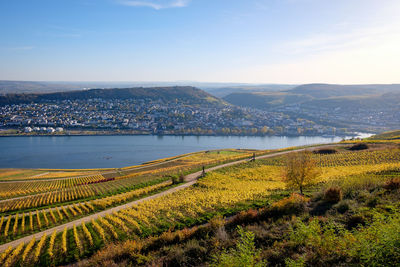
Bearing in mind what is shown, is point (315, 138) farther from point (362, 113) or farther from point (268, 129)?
point (362, 113)

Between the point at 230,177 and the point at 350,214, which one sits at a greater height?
the point at 350,214

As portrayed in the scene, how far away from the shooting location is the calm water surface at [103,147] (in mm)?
82375

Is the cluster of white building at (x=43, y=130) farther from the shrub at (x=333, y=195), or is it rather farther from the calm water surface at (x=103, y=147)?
the shrub at (x=333, y=195)

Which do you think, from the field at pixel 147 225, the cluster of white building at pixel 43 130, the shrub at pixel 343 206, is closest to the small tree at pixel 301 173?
the field at pixel 147 225

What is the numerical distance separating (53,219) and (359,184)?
83.3 ft

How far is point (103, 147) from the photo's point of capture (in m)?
108

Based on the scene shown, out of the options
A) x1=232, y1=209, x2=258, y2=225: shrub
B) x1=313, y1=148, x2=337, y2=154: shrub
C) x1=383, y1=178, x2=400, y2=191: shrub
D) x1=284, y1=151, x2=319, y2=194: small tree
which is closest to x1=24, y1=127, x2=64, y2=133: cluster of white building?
x1=313, y1=148, x2=337, y2=154: shrub

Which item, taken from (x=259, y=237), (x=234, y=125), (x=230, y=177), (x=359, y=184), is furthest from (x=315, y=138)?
(x=259, y=237)

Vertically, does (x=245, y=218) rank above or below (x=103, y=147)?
above

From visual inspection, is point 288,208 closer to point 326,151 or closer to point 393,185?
point 393,185

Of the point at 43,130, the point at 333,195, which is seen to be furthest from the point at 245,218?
the point at 43,130

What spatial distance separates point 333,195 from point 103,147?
355 ft

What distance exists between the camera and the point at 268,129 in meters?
154

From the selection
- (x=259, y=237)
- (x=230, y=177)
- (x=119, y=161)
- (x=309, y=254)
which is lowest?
(x=119, y=161)
